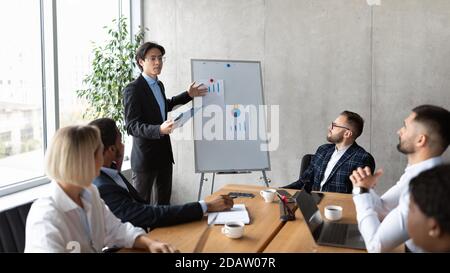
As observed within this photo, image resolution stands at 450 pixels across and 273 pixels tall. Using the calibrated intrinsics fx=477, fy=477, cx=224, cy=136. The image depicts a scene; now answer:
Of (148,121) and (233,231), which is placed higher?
(148,121)

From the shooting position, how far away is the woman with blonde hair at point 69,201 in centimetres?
182

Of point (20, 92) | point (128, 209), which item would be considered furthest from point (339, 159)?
point (20, 92)

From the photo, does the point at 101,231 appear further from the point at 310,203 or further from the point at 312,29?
the point at 312,29

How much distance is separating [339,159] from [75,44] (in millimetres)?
2891

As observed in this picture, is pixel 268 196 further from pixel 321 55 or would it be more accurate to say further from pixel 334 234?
pixel 321 55

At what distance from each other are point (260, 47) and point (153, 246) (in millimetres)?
3431

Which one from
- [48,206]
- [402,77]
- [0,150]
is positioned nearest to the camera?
[48,206]

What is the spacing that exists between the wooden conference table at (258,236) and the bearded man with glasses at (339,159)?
2.36 feet

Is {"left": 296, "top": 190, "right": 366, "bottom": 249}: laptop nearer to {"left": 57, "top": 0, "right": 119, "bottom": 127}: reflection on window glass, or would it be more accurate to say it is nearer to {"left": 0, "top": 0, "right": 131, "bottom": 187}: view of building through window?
{"left": 0, "top": 0, "right": 131, "bottom": 187}: view of building through window

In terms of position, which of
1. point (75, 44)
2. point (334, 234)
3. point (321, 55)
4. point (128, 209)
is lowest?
point (334, 234)

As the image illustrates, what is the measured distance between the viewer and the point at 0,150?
4.07 m

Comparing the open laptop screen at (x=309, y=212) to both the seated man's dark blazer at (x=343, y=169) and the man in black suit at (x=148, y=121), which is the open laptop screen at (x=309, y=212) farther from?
the man in black suit at (x=148, y=121)

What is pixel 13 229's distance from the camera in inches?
91.0
